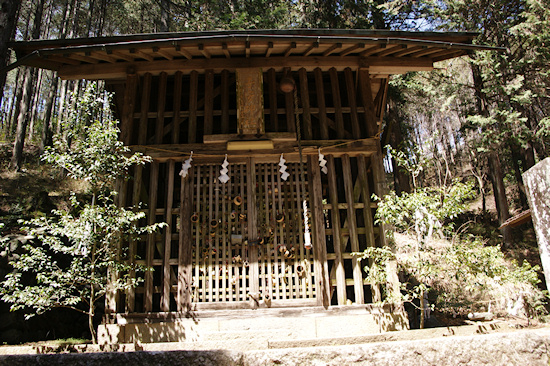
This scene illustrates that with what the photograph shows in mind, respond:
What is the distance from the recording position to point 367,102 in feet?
27.2

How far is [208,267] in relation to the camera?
7.21m

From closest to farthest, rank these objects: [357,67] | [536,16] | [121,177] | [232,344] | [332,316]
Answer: [232,344] < [332,316] < [121,177] < [357,67] < [536,16]

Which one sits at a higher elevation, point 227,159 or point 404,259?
point 227,159

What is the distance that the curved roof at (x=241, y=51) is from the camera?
→ 718 cm

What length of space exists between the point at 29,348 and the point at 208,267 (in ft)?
10.3

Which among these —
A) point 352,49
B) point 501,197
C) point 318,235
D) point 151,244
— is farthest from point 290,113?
point 501,197

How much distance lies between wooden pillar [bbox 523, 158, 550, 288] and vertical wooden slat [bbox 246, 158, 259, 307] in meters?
4.66

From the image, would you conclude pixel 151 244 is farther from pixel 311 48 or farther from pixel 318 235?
pixel 311 48

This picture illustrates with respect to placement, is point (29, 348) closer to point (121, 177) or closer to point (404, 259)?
point (121, 177)

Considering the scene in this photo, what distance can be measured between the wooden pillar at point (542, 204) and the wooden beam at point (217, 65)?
16.6ft

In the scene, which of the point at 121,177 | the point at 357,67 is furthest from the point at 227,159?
the point at 357,67

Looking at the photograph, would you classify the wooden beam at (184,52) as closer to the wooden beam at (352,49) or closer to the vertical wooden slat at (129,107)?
the vertical wooden slat at (129,107)

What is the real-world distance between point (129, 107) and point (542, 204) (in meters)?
7.53

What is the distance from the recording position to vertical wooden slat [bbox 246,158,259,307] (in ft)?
23.3
